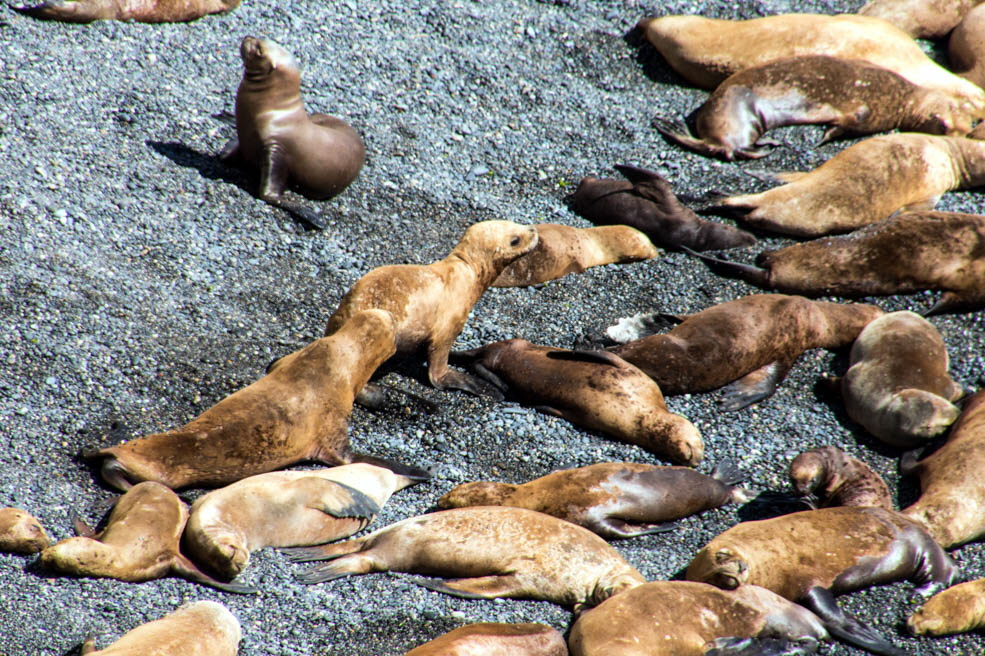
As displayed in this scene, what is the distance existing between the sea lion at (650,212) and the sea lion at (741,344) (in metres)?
0.94

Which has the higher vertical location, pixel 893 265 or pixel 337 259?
pixel 893 265

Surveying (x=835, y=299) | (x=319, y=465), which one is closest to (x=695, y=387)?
(x=835, y=299)

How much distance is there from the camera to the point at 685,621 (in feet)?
13.3

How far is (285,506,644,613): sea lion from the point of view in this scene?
450 cm

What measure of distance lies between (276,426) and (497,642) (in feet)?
6.03

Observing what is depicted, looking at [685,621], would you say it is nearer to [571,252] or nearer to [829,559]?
[829,559]

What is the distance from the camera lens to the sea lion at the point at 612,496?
502 cm

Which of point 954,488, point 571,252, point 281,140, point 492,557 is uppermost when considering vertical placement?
point 281,140

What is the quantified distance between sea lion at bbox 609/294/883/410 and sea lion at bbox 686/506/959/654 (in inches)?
52.5

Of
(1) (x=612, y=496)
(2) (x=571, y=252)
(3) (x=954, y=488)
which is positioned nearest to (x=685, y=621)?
(1) (x=612, y=496)

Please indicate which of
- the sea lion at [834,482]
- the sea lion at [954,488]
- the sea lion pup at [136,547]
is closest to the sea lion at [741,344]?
the sea lion at [834,482]

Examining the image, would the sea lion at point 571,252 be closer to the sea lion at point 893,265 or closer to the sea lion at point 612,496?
the sea lion at point 893,265

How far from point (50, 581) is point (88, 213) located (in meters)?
3.29

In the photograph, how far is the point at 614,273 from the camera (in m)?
7.28
